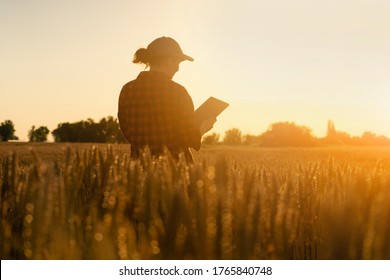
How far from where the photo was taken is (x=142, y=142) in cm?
636

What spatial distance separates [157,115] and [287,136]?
3501 inches

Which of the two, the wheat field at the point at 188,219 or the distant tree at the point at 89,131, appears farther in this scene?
the distant tree at the point at 89,131

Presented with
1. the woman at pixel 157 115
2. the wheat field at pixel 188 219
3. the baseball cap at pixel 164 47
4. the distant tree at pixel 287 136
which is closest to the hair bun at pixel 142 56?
the baseball cap at pixel 164 47

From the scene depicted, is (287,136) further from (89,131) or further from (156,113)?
(156,113)

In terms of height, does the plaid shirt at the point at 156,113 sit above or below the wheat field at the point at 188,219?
above

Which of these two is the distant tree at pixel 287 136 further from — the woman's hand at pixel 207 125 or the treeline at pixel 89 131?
the woman's hand at pixel 207 125

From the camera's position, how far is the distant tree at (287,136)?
9112cm

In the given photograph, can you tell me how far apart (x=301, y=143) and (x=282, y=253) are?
9364 centimetres

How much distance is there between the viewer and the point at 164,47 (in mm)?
6898

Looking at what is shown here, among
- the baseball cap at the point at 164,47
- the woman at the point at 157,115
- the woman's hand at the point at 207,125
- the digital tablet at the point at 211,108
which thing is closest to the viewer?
the digital tablet at the point at 211,108

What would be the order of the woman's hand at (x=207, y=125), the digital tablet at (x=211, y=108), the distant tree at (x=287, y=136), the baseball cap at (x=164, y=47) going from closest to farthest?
the digital tablet at (x=211, y=108) → the woman's hand at (x=207, y=125) → the baseball cap at (x=164, y=47) → the distant tree at (x=287, y=136)

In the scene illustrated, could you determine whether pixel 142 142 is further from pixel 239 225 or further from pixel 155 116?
pixel 239 225

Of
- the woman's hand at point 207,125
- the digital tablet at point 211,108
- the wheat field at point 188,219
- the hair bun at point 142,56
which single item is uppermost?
the hair bun at point 142,56
